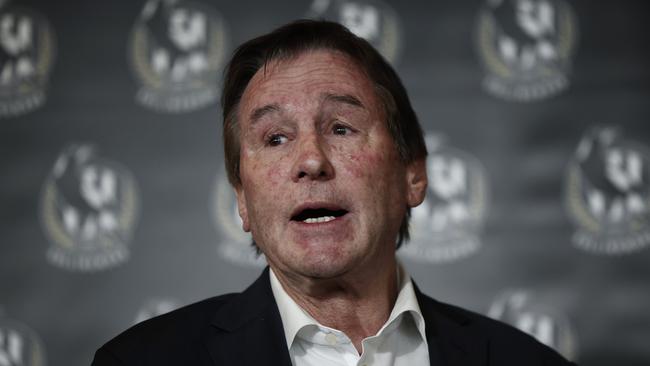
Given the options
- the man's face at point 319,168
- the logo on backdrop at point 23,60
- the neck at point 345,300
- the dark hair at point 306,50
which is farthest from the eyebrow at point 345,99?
the logo on backdrop at point 23,60

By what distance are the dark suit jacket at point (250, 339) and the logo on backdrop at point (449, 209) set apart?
1206 millimetres

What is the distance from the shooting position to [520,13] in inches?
136

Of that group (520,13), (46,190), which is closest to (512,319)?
(520,13)

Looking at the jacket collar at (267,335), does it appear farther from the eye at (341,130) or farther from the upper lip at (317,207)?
the eye at (341,130)

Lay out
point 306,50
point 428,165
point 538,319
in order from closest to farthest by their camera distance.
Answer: point 306,50 → point 538,319 → point 428,165

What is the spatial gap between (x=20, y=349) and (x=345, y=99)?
2.13 metres

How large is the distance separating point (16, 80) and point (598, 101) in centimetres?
258

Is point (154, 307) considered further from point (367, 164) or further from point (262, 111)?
point (367, 164)

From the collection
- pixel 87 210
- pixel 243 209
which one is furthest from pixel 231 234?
pixel 243 209

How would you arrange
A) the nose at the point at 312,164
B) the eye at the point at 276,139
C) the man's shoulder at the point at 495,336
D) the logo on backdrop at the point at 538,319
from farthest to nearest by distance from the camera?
the logo on backdrop at the point at 538,319
the man's shoulder at the point at 495,336
the eye at the point at 276,139
the nose at the point at 312,164

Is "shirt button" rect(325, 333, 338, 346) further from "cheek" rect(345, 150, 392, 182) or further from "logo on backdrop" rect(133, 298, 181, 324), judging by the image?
"logo on backdrop" rect(133, 298, 181, 324)

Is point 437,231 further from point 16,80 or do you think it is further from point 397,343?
point 16,80

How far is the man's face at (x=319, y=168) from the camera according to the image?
1780mm

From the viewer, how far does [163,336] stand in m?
1.83
